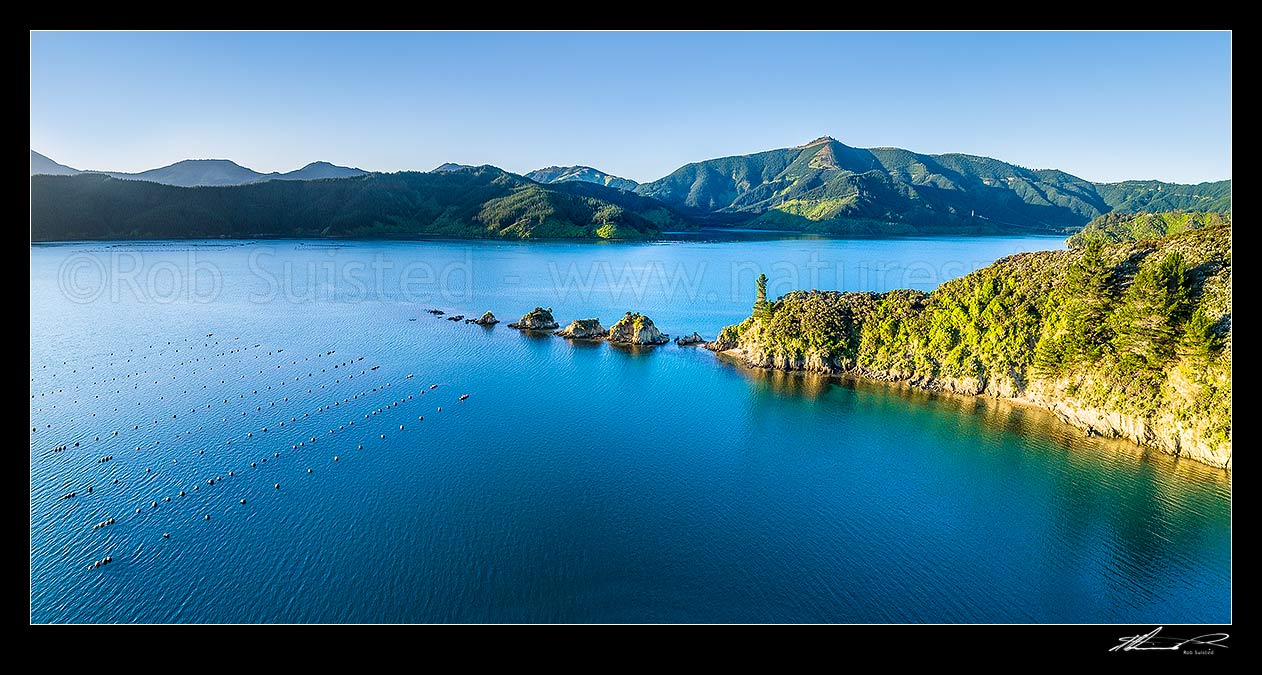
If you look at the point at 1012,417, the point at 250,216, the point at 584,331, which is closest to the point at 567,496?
the point at 1012,417

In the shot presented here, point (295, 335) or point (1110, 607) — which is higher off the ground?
point (295, 335)

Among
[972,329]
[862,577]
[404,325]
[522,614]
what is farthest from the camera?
[404,325]

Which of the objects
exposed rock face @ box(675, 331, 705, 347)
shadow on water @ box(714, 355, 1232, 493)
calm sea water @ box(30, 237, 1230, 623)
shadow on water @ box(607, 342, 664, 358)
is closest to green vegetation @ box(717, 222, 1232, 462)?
shadow on water @ box(714, 355, 1232, 493)

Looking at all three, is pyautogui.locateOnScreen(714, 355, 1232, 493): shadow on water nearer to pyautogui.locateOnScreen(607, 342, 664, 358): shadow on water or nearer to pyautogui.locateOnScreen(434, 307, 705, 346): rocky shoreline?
pyautogui.locateOnScreen(607, 342, 664, 358): shadow on water

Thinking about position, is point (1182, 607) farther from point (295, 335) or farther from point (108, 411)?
point (295, 335)

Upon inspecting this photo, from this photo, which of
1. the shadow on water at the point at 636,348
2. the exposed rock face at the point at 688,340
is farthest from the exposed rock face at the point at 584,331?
the exposed rock face at the point at 688,340

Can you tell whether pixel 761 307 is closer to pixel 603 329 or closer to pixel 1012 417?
pixel 603 329

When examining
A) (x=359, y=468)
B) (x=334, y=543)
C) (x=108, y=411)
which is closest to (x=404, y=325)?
(x=108, y=411)
